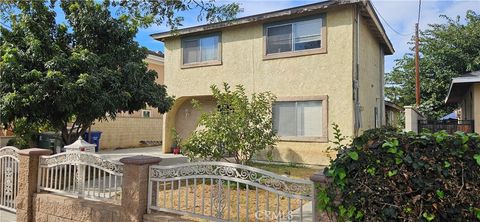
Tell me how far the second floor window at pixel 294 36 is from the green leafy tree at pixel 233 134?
4.53m

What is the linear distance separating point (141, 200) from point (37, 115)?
4904 millimetres

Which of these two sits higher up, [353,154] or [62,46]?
[62,46]

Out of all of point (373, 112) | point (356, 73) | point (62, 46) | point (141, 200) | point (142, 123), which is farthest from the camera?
point (142, 123)

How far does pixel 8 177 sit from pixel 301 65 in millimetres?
8609

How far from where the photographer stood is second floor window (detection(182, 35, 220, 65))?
44.4 feet

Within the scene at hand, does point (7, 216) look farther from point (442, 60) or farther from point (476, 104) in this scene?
point (442, 60)

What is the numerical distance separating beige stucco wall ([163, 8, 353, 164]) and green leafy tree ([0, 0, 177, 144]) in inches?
167

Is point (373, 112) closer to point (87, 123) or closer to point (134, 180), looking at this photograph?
point (87, 123)

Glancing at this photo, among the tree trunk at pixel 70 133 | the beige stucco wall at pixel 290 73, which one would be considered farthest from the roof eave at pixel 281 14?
the tree trunk at pixel 70 133

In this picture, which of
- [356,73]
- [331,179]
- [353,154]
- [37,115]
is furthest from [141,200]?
[356,73]

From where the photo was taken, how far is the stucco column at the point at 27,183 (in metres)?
5.57

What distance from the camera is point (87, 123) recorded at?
891cm

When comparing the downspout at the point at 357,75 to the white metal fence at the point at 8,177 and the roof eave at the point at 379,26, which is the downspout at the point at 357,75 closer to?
the roof eave at the point at 379,26

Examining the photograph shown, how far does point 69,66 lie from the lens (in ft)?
25.6
